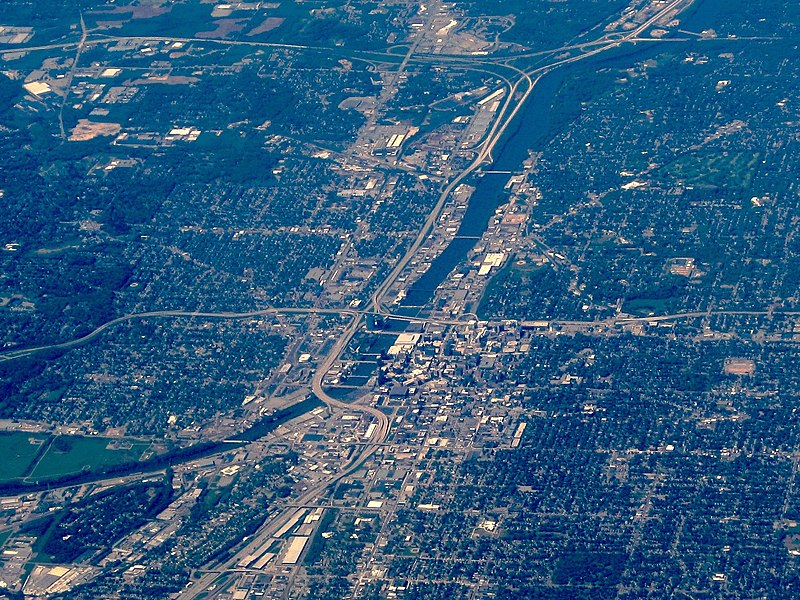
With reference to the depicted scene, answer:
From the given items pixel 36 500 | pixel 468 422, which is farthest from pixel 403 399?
pixel 36 500

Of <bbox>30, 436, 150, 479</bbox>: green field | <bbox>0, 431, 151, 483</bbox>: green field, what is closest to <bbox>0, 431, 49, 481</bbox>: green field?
<bbox>0, 431, 151, 483</bbox>: green field

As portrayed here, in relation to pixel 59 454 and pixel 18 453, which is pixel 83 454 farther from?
pixel 18 453

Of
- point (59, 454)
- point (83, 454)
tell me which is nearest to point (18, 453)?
point (59, 454)

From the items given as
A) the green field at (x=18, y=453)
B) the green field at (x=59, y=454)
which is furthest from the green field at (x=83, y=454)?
the green field at (x=18, y=453)

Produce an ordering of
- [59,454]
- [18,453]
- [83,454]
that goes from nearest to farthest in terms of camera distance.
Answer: [83,454] < [59,454] < [18,453]

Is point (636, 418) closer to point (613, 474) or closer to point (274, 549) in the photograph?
point (613, 474)

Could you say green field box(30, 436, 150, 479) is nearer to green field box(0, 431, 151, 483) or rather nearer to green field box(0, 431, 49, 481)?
green field box(0, 431, 151, 483)
